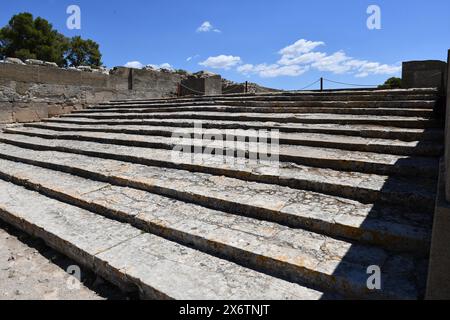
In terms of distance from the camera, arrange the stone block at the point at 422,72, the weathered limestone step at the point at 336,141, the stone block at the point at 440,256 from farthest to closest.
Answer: the stone block at the point at 422,72, the weathered limestone step at the point at 336,141, the stone block at the point at 440,256

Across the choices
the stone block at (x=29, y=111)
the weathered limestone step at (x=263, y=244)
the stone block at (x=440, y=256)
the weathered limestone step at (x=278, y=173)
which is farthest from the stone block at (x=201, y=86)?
the stone block at (x=440, y=256)

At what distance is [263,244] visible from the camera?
2.25m

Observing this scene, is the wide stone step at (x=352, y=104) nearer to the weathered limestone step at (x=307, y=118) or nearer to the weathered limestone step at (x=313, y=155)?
the weathered limestone step at (x=307, y=118)

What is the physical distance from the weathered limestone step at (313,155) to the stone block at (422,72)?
428 centimetres

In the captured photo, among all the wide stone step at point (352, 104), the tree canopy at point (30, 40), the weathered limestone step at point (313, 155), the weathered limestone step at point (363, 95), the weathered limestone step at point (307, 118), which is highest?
the tree canopy at point (30, 40)

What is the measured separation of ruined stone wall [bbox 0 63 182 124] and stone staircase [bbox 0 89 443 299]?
3134 mm

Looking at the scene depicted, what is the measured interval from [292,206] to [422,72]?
5.54m

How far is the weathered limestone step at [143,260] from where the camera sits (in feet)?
6.32

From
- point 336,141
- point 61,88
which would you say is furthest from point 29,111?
point 336,141

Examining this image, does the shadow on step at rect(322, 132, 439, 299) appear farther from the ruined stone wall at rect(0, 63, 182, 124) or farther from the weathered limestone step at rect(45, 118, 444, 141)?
the ruined stone wall at rect(0, 63, 182, 124)

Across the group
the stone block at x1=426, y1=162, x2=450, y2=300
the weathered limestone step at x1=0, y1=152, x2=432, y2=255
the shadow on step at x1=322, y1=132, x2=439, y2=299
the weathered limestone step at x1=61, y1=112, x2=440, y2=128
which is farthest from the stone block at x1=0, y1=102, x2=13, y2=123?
Answer: the stone block at x1=426, y1=162, x2=450, y2=300

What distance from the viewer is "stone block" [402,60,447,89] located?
6.37 metres

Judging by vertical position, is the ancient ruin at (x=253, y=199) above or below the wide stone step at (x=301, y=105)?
below
